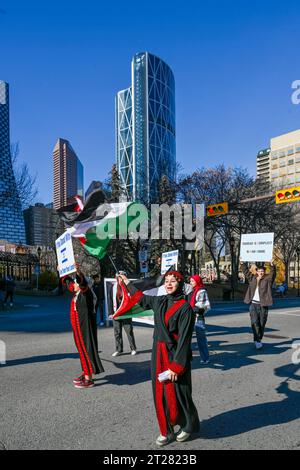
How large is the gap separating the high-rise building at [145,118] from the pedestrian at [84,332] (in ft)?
386

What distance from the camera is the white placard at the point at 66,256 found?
6.47 m

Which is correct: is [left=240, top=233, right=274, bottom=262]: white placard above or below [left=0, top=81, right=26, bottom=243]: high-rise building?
below

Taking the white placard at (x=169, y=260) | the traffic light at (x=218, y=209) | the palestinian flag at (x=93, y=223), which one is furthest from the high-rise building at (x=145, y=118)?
the palestinian flag at (x=93, y=223)

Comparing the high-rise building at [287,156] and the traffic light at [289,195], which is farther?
the high-rise building at [287,156]

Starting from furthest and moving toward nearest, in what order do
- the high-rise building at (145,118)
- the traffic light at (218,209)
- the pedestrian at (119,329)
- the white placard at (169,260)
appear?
the high-rise building at (145,118), the traffic light at (218,209), the white placard at (169,260), the pedestrian at (119,329)

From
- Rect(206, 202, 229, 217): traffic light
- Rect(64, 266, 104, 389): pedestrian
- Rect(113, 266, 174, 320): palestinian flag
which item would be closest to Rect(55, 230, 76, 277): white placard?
Rect(64, 266, 104, 389): pedestrian

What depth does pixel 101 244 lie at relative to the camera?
8.02 meters

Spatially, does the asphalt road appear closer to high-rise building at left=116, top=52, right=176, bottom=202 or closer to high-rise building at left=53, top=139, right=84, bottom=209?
high-rise building at left=116, top=52, right=176, bottom=202

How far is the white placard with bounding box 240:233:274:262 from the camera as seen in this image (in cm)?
1074

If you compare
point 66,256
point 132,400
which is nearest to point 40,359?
point 66,256

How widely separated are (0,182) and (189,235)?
14328 mm

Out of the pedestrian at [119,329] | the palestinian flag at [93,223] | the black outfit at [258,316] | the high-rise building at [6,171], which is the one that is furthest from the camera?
the high-rise building at [6,171]

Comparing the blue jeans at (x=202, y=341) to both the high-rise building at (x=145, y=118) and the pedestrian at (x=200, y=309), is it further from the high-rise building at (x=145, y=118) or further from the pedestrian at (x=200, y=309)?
the high-rise building at (x=145, y=118)

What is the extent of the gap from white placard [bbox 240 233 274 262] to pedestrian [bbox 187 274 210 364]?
126 inches
